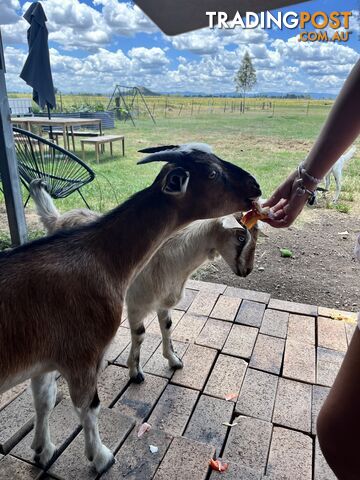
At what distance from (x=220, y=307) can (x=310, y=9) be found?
2.63 metres

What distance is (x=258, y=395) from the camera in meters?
2.06

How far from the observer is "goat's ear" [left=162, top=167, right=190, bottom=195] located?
146cm

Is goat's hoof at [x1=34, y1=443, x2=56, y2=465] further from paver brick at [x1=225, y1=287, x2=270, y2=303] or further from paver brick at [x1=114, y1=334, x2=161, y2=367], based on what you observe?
paver brick at [x1=225, y1=287, x2=270, y2=303]

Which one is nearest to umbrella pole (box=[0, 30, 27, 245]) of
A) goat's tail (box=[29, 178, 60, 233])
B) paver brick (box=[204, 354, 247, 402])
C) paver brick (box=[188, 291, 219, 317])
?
goat's tail (box=[29, 178, 60, 233])

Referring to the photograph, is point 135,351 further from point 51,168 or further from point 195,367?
point 51,168

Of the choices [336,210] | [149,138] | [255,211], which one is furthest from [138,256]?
[149,138]

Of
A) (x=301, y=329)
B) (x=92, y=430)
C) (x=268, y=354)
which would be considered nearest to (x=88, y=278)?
(x=92, y=430)

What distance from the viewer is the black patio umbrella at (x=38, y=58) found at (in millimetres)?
4613

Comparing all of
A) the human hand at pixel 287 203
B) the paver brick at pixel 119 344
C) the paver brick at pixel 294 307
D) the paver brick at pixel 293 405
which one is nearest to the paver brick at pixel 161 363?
the paver brick at pixel 119 344

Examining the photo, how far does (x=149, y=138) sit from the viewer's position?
8383mm

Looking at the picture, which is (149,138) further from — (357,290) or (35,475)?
(35,475)

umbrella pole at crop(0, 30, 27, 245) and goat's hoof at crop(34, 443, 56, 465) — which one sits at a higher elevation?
umbrella pole at crop(0, 30, 27, 245)

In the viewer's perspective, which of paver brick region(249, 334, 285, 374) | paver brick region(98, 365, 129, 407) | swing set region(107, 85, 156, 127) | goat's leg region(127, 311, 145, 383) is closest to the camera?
paver brick region(98, 365, 129, 407)

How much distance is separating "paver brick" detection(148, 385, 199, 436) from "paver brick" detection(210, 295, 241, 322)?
742 millimetres
